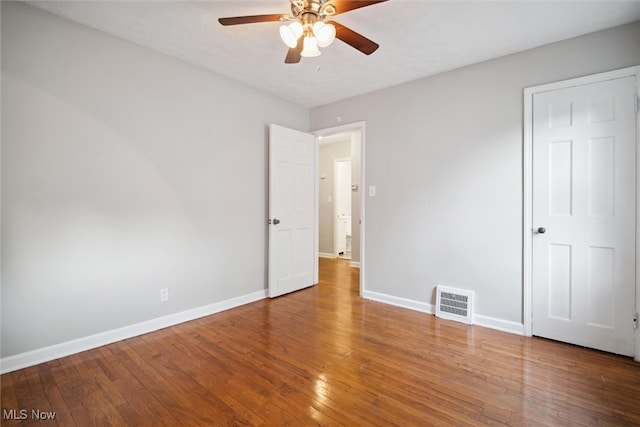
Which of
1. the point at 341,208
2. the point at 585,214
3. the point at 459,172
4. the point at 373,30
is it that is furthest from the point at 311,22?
the point at 341,208

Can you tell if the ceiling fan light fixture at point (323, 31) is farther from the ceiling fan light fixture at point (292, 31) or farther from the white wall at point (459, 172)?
the white wall at point (459, 172)

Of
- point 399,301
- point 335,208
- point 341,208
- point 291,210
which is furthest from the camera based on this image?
point 341,208

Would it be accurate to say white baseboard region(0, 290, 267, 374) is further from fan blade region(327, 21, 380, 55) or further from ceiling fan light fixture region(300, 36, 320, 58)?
fan blade region(327, 21, 380, 55)

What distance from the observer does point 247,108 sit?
3.53 metres

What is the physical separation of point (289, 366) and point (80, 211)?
6.67 feet

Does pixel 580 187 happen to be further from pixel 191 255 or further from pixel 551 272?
pixel 191 255

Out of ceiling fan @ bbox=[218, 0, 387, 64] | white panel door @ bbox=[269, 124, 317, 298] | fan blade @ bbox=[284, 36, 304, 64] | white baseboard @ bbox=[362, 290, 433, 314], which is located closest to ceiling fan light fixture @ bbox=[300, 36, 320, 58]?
ceiling fan @ bbox=[218, 0, 387, 64]

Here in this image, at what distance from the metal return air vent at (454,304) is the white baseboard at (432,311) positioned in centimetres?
8

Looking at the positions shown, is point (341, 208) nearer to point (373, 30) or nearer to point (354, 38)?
point (373, 30)

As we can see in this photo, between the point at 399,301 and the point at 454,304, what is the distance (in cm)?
62

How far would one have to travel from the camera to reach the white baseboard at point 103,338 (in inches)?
82.5

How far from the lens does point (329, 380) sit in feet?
6.46

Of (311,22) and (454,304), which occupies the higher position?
(311,22)

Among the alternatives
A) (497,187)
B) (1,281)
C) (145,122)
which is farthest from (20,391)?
(497,187)
